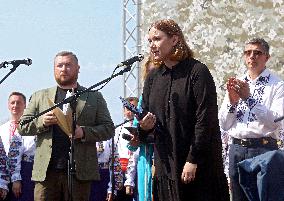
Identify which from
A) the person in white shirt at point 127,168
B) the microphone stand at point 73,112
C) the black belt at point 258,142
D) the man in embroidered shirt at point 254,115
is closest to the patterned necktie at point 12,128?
the person in white shirt at point 127,168

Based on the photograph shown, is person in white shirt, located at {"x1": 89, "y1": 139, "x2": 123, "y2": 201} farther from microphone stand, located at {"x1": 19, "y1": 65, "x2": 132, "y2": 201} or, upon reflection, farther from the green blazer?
microphone stand, located at {"x1": 19, "y1": 65, "x2": 132, "y2": 201}

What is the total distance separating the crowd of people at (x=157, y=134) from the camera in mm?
3264

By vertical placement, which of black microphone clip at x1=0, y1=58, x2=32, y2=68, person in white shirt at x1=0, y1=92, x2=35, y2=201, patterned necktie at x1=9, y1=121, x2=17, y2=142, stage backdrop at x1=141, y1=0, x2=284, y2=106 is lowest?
person in white shirt at x1=0, y1=92, x2=35, y2=201

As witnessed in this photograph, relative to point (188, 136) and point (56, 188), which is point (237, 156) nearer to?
point (188, 136)

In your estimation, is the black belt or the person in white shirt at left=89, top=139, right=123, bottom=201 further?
Answer: the person in white shirt at left=89, top=139, right=123, bottom=201

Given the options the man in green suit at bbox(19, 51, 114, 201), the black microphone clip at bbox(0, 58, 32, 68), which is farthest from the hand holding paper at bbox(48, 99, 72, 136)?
the black microphone clip at bbox(0, 58, 32, 68)

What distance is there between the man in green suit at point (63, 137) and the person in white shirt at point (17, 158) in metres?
1.11

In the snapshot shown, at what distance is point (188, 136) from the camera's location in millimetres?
3285

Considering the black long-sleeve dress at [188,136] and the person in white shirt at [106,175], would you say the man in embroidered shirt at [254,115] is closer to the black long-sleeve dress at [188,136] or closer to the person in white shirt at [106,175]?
the black long-sleeve dress at [188,136]

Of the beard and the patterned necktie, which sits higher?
the beard

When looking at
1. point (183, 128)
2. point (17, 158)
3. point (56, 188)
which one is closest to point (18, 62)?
point (56, 188)

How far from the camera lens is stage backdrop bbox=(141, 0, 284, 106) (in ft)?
21.4

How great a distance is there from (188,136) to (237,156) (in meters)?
1.09

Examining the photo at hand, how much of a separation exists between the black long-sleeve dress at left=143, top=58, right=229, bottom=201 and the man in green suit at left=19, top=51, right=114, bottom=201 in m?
0.94
